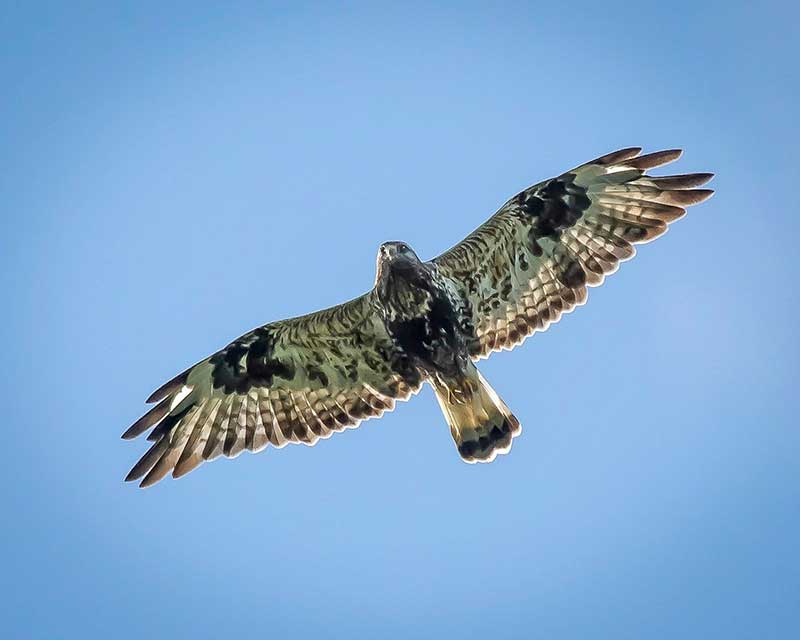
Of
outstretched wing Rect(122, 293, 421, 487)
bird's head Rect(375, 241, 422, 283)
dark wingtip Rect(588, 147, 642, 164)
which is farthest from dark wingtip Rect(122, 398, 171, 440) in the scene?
dark wingtip Rect(588, 147, 642, 164)

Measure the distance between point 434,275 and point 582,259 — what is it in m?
1.60

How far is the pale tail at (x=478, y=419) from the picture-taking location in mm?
10766

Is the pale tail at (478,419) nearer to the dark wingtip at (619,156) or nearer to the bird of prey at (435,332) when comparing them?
the bird of prey at (435,332)

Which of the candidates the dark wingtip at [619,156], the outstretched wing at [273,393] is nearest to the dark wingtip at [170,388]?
the outstretched wing at [273,393]

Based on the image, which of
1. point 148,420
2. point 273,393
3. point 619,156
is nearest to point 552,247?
point 619,156

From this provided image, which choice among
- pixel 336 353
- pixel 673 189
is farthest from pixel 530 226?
pixel 336 353

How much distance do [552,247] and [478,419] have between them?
1.94 meters

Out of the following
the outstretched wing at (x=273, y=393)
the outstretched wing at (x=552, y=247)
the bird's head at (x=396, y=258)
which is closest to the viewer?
the bird's head at (x=396, y=258)

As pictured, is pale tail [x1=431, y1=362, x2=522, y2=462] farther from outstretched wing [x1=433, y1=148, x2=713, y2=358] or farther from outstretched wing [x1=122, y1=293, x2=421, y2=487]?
outstretched wing [x1=122, y1=293, x2=421, y2=487]

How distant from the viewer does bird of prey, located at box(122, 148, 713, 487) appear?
10680mm

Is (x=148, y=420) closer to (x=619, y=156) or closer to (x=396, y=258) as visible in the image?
(x=396, y=258)

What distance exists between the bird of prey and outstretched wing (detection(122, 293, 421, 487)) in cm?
1

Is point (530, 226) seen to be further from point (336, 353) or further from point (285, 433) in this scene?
point (285, 433)

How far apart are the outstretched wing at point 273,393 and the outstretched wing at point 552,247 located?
3.51 feet
